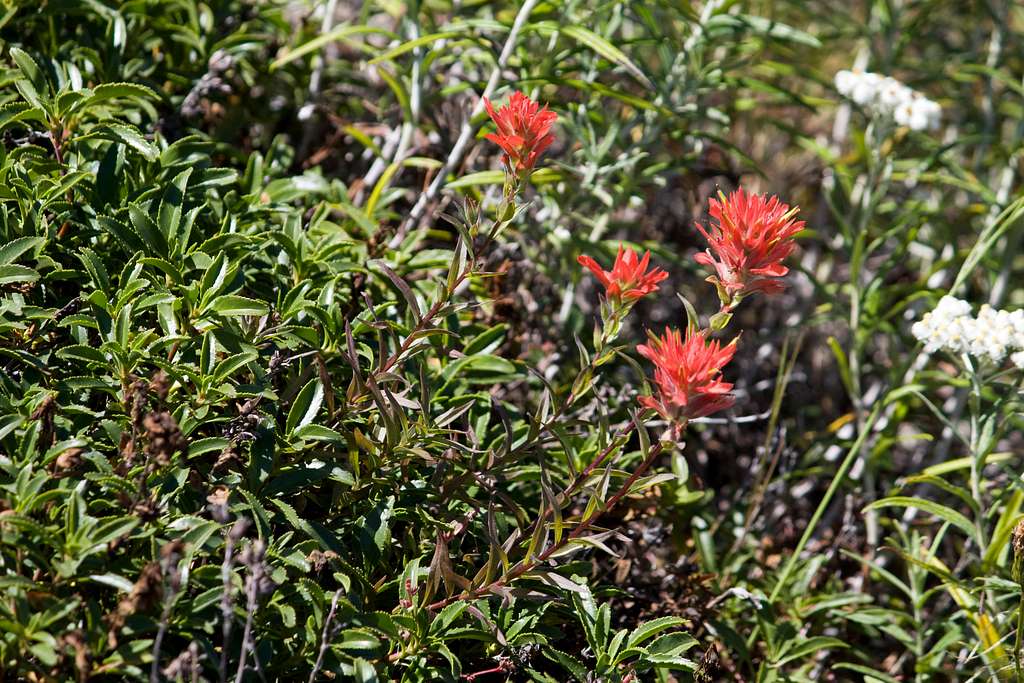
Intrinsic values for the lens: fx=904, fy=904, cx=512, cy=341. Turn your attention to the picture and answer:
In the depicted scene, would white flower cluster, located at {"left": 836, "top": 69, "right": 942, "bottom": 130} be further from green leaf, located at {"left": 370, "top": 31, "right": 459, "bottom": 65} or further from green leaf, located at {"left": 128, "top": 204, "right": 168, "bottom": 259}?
green leaf, located at {"left": 128, "top": 204, "right": 168, "bottom": 259}

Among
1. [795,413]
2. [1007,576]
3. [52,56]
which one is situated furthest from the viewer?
[795,413]

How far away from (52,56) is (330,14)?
3.44 feet

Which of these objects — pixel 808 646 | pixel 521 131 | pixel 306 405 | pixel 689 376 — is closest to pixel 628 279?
pixel 689 376

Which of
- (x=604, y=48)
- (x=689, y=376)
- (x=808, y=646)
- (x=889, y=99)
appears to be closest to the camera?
(x=689, y=376)

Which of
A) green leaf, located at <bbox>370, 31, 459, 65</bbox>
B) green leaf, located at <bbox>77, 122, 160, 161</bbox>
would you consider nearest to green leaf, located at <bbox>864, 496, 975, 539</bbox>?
green leaf, located at <bbox>370, 31, 459, 65</bbox>

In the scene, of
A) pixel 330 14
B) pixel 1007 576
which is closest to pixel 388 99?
pixel 330 14

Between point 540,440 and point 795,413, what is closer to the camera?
point 540,440

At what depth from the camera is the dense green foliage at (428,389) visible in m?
1.87

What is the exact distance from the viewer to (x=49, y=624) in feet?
5.48

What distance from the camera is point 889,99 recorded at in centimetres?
309

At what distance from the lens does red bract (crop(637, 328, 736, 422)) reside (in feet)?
5.62

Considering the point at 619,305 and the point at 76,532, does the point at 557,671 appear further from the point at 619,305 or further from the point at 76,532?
the point at 76,532

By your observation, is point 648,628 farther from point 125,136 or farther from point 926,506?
point 125,136

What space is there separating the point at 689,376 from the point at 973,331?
3.84 feet
